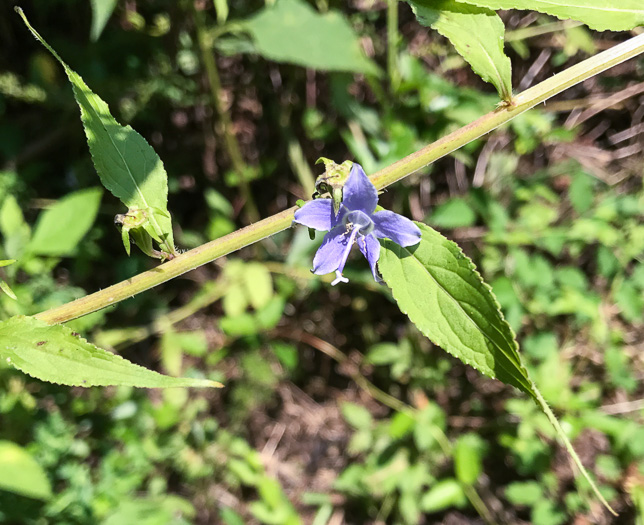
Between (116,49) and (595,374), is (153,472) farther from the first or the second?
(595,374)

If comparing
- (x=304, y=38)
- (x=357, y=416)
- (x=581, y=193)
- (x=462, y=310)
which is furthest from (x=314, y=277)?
(x=462, y=310)

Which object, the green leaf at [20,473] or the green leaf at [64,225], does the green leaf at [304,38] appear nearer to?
the green leaf at [64,225]

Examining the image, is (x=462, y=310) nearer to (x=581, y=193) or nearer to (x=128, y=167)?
(x=128, y=167)

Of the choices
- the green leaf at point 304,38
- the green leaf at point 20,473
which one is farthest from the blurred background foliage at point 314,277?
the green leaf at point 20,473

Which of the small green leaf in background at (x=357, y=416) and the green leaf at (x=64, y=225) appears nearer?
the green leaf at (x=64, y=225)

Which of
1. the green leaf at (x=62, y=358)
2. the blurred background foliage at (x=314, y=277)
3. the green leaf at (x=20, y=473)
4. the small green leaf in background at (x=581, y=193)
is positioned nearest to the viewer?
the green leaf at (x=62, y=358)

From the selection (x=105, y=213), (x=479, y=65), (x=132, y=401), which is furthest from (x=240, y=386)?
(x=479, y=65)
